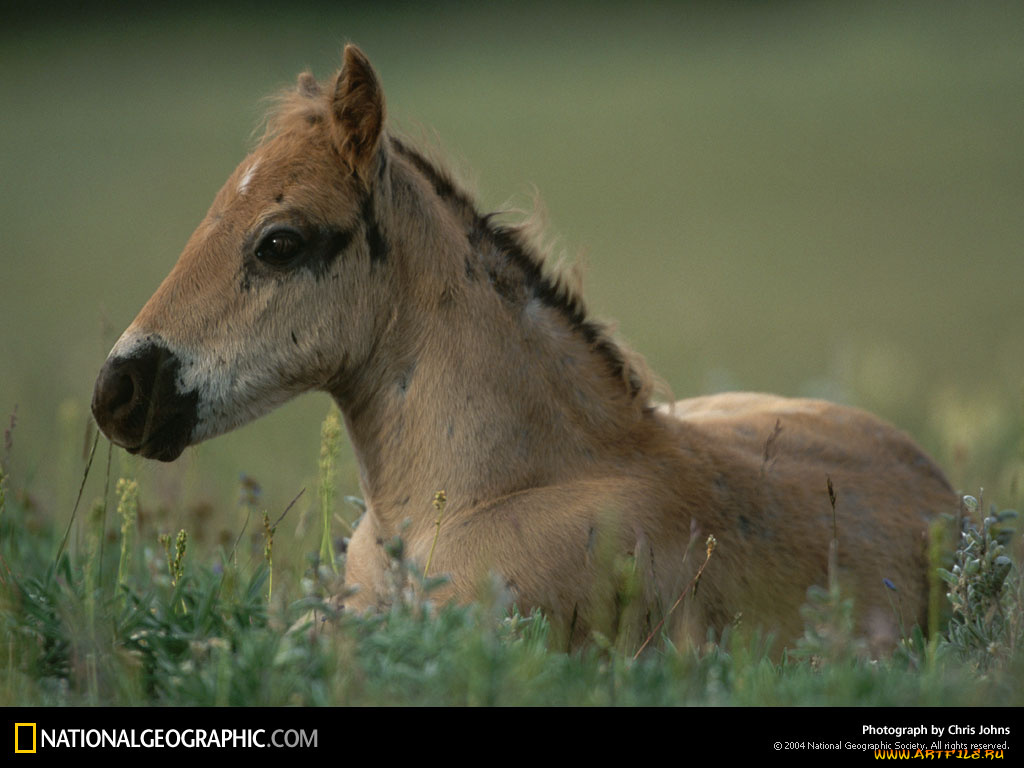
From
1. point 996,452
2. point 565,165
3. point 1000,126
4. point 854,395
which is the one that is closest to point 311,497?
point 996,452

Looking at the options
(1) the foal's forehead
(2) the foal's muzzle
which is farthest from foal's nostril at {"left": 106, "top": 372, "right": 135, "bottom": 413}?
(1) the foal's forehead

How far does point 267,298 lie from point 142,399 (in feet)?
1.88

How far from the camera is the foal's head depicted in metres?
4.03

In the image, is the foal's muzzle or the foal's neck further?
the foal's neck

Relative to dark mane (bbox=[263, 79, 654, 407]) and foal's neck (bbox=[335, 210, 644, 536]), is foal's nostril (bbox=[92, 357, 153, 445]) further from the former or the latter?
dark mane (bbox=[263, 79, 654, 407])

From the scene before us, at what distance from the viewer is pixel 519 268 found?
4.52 metres

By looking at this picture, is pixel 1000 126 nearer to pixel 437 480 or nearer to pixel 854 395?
pixel 854 395

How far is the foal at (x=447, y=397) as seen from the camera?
157 inches

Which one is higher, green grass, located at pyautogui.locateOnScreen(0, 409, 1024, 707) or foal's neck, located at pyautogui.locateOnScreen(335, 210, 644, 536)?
foal's neck, located at pyautogui.locateOnScreen(335, 210, 644, 536)

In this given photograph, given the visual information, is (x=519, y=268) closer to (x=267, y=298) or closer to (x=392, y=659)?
(x=267, y=298)
